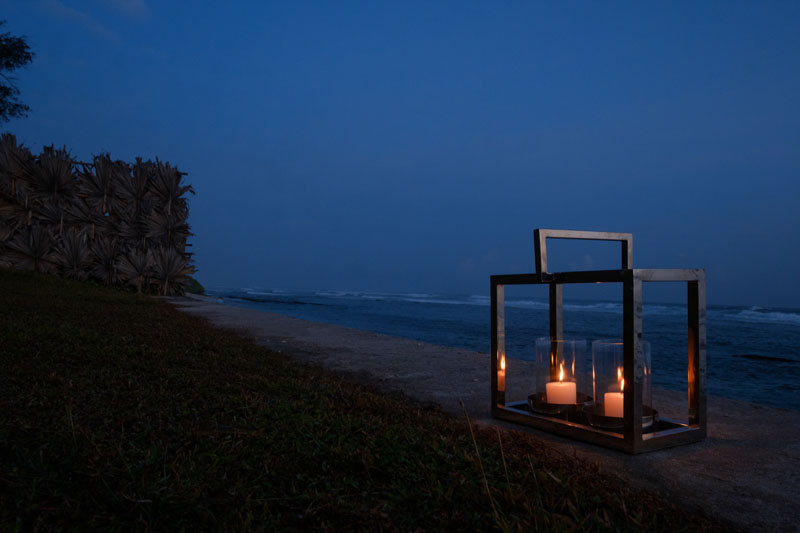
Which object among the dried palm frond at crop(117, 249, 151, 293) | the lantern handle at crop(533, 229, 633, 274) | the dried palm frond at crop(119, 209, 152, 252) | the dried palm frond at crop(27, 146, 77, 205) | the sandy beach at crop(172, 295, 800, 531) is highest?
the dried palm frond at crop(27, 146, 77, 205)

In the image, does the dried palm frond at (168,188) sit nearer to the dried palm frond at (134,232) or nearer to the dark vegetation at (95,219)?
the dark vegetation at (95,219)

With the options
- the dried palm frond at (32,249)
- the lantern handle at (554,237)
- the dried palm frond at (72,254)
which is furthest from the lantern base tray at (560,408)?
the dried palm frond at (32,249)

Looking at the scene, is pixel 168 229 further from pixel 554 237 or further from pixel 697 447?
pixel 697 447

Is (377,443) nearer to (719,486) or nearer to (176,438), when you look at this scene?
(176,438)

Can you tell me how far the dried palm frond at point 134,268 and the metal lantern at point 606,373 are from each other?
60.0 ft

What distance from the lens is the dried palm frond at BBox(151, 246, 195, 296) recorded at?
1888cm

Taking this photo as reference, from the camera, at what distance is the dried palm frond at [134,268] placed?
18.4 metres

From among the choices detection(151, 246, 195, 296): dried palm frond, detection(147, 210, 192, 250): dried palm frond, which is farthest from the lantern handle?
detection(147, 210, 192, 250): dried palm frond

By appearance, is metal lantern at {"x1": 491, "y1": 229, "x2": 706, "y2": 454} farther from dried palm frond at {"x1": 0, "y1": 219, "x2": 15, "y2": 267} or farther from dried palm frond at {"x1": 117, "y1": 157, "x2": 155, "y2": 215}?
dried palm frond at {"x1": 117, "y1": 157, "x2": 155, "y2": 215}

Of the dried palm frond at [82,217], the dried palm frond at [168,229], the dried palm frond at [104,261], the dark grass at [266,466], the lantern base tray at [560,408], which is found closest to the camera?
the dark grass at [266,466]

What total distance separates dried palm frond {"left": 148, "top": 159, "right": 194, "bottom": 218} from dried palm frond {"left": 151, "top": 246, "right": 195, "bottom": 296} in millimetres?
1720

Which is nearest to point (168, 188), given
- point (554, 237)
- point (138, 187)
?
point (138, 187)

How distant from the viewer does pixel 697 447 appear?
2.59 meters

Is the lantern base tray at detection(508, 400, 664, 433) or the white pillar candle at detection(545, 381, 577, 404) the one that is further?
the white pillar candle at detection(545, 381, 577, 404)
